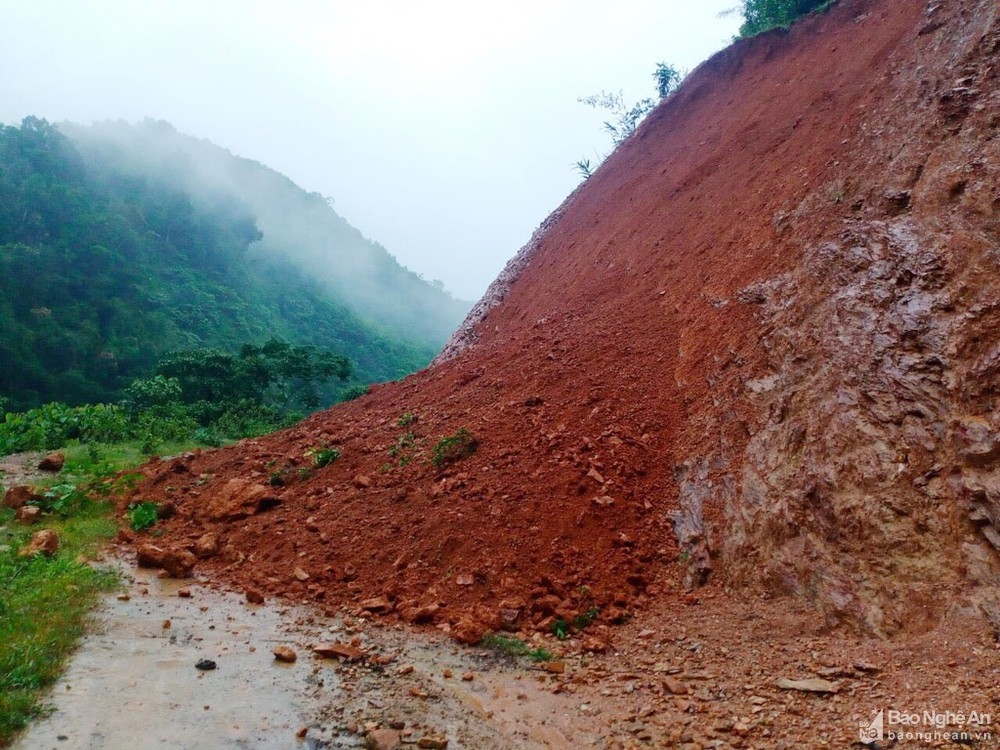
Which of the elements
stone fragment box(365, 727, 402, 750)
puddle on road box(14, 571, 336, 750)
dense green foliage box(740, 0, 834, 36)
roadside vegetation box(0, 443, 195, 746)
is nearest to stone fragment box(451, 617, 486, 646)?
puddle on road box(14, 571, 336, 750)

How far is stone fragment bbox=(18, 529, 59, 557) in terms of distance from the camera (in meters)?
6.04

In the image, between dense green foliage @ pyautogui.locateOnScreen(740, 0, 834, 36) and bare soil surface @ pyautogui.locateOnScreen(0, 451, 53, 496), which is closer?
bare soil surface @ pyautogui.locateOnScreen(0, 451, 53, 496)

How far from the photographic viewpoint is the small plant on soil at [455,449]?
6.74 meters

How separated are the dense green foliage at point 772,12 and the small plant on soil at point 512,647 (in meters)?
13.6

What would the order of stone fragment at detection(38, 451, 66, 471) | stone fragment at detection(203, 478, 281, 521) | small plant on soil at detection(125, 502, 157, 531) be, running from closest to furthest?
stone fragment at detection(203, 478, 281, 521), small plant on soil at detection(125, 502, 157, 531), stone fragment at detection(38, 451, 66, 471)

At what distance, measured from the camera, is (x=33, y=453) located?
1149 centimetres

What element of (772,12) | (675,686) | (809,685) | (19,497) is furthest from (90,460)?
(772,12)

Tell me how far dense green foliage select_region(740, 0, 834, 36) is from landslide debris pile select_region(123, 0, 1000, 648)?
398 centimetres

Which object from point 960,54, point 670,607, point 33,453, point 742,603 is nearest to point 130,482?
point 33,453

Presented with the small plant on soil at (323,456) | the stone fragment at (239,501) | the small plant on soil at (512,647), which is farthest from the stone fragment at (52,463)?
the small plant on soil at (512,647)

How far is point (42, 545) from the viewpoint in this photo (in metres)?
6.17

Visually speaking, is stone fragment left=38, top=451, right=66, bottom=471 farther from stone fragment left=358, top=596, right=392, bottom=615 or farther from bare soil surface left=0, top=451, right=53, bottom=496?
stone fragment left=358, top=596, right=392, bottom=615

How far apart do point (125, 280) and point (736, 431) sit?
112ft

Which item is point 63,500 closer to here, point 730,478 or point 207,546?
point 207,546
